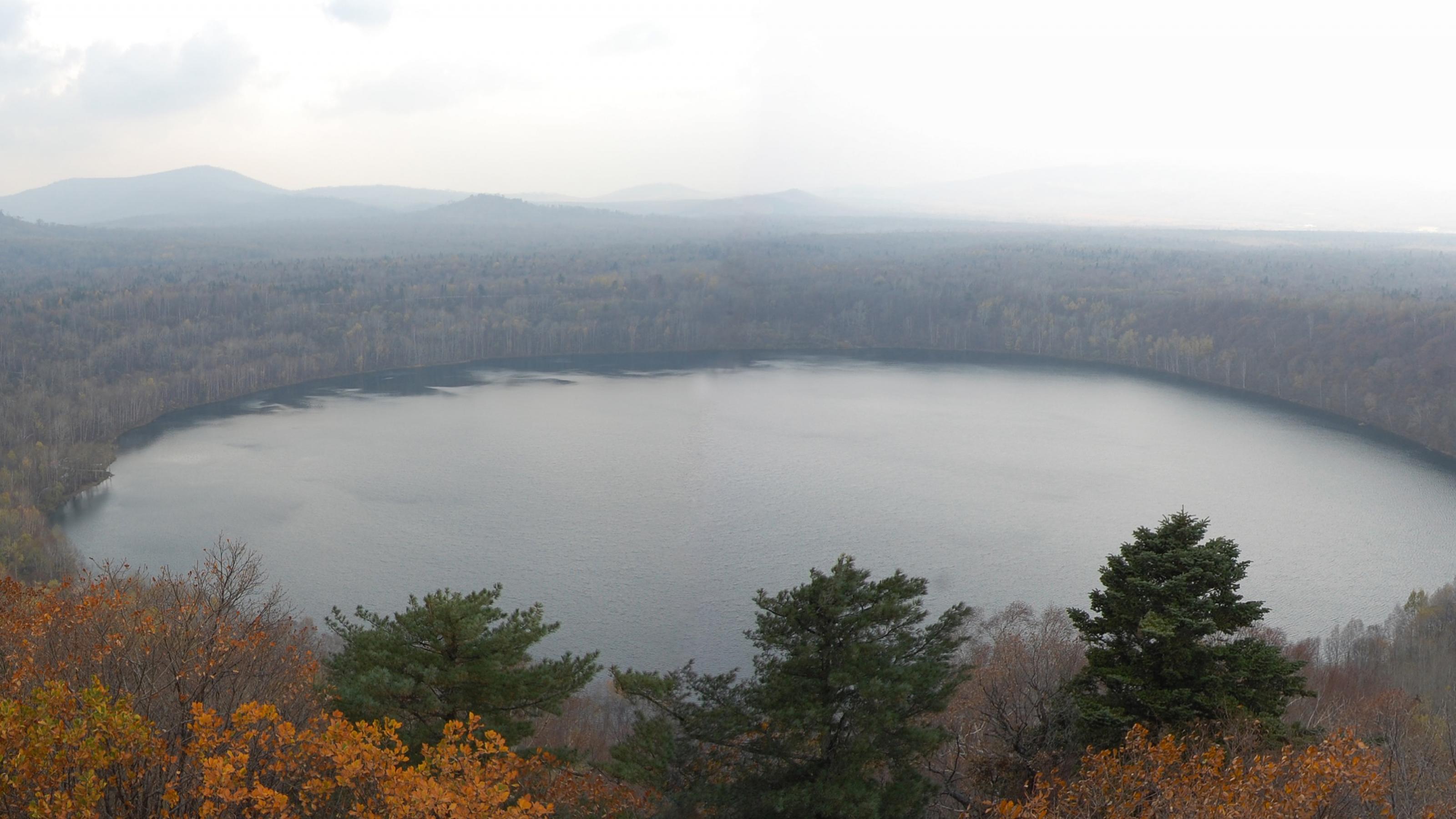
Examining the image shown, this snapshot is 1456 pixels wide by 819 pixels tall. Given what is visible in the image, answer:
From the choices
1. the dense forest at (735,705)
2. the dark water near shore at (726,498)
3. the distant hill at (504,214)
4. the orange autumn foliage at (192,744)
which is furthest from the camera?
the distant hill at (504,214)

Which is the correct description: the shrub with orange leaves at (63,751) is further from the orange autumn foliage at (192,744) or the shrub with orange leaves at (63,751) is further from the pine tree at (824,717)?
the pine tree at (824,717)

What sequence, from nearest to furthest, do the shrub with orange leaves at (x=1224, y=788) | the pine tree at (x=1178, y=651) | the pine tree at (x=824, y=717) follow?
the shrub with orange leaves at (x=1224, y=788) → the pine tree at (x=824, y=717) → the pine tree at (x=1178, y=651)

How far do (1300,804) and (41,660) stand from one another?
25.2 ft

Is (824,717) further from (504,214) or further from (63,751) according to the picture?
(504,214)

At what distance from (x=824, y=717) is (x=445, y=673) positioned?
2855 mm

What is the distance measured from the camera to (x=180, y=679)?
5379mm

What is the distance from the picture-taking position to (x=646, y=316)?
216 ft

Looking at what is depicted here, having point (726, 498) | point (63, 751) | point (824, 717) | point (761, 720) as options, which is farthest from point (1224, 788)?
point (726, 498)

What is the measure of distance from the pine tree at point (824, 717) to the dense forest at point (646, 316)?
19.7 meters

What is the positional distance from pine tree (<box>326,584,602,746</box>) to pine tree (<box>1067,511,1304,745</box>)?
4193 mm

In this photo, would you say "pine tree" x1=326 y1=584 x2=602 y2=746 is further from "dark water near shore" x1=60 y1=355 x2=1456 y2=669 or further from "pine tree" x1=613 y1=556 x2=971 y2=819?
"dark water near shore" x1=60 y1=355 x2=1456 y2=669

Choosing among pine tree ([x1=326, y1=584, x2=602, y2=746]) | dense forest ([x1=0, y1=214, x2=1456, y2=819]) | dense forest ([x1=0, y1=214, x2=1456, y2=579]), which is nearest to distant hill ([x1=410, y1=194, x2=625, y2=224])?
dense forest ([x1=0, y1=214, x2=1456, y2=579])

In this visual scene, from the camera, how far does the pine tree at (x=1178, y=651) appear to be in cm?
733

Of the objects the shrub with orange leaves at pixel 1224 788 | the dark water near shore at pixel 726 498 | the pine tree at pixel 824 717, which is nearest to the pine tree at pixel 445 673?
the pine tree at pixel 824 717
